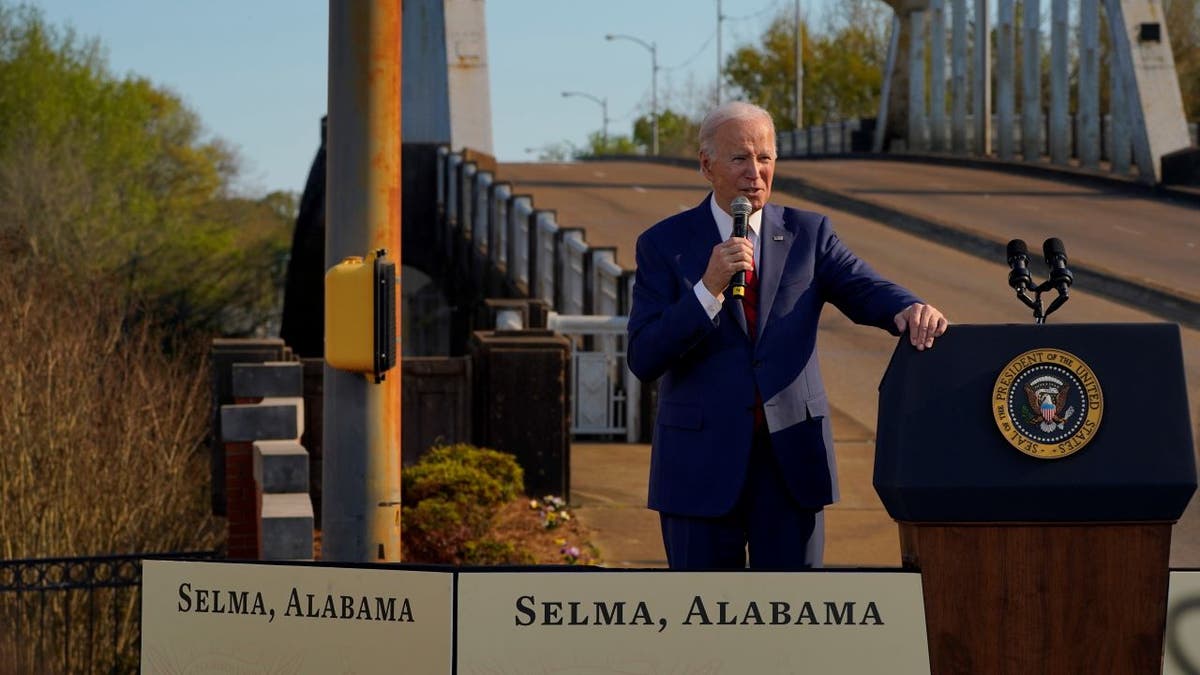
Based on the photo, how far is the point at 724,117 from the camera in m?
4.82

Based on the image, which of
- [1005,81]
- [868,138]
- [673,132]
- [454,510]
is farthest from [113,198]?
[454,510]

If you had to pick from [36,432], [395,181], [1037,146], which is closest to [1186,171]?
[1037,146]

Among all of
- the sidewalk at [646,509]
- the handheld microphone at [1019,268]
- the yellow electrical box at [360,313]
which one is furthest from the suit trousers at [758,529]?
the sidewalk at [646,509]

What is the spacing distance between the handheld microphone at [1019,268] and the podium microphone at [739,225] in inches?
25.1

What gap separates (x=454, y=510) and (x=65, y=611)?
3.16 m

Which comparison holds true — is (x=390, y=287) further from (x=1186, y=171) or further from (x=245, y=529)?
(x=1186, y=171)

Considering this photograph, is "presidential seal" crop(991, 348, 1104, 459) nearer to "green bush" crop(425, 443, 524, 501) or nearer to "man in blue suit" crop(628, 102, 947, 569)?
"man in blue suit" crop(628, 102, 947, 569)

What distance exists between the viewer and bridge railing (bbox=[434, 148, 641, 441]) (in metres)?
17.2

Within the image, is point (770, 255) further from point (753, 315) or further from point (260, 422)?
point (260, 422)

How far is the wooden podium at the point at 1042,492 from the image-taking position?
4.08 meters

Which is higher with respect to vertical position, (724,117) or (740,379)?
(724,117)

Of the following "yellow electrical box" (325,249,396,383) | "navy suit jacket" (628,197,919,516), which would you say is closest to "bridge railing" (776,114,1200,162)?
"yellow electrical box" (325,249,396,383)

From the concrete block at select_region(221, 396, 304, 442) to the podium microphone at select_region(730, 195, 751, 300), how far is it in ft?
25.0

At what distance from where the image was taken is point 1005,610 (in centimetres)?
407
